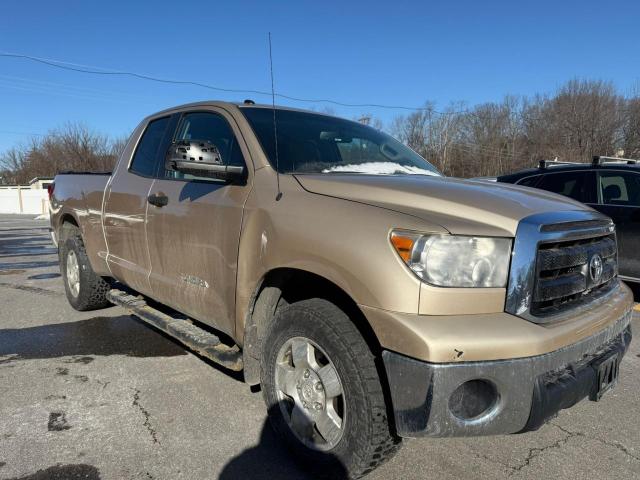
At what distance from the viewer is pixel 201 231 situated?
3.12 metres

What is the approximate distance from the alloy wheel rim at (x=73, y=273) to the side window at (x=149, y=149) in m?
1.71

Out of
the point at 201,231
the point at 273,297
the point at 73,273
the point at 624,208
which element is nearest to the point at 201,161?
the point at 201,231

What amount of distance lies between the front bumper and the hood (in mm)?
555

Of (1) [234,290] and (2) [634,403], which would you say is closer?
(1) [234,290]

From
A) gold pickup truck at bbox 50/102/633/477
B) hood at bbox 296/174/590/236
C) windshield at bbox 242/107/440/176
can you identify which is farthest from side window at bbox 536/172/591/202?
hood at bbox 296/174/590/236

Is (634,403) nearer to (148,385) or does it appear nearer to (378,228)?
(378,228)

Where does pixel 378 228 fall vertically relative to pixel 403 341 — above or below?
above

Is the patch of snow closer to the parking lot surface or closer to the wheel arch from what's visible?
the wheel arch

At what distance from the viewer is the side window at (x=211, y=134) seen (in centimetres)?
321

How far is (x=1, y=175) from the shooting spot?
68.9 meters

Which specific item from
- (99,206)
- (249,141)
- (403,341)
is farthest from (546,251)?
(99,206)

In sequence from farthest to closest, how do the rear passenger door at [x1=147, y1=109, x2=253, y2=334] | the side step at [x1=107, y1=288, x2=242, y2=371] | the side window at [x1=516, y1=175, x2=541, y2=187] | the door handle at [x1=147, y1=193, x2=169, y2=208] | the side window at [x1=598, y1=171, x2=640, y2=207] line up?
1. the side window at [x1=516, y1=175, x2=541, y2=187]
2. the side window at [x1=598, y1=171, x2=640, y2=207]
3. the door handle at [x1=147, y1=193, x2=169, y2=208]
4. the side step at [x1=107, y1=288, x2=242, y2=371]
5. the rear passenger door at [x1=147, y1=109, x2=253, y2=334]

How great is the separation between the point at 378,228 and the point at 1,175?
8099cm

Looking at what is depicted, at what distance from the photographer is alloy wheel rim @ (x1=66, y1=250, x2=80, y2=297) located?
544cm
